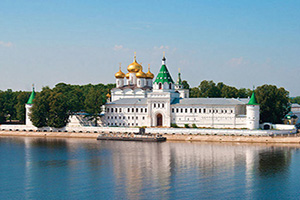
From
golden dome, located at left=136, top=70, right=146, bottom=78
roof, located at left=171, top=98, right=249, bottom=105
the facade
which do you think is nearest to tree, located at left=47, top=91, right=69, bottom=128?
the facade

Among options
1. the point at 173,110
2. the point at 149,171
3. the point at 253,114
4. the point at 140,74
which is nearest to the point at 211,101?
the point at 173,110

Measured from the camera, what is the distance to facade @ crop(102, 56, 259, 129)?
5566 centimetres

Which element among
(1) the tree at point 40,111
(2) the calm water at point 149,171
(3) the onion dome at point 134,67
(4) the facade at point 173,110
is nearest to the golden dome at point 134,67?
(3) the onion dome at point 134,67

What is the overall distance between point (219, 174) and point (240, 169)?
2.46 meters

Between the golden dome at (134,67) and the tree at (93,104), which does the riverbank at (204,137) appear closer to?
the tree at (93,104)

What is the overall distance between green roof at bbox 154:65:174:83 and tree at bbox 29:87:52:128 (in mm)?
14342

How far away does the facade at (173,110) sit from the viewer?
183 ft

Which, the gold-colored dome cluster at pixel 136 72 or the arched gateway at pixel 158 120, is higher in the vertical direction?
the gold-colored dome cluster at pixel 136 72

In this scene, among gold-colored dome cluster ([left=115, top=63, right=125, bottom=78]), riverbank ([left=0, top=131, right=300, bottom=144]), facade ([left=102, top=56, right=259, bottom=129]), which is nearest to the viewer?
riverbank ([left=0, top=131, right=300, bottom=144])

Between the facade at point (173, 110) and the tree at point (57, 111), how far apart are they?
547 cm

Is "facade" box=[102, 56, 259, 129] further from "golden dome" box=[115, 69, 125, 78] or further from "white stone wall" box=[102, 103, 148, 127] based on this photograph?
"golden dome" box=[115, 69, 125, 78]

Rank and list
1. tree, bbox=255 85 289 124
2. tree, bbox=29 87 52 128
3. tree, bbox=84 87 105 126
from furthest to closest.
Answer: tree, bbox=84 87 105 126, tree, bbox=29 87 52 128, tree, bbox=255 85 289 124

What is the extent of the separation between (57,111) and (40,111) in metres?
2.18

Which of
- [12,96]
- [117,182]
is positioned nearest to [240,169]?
[117,182]
